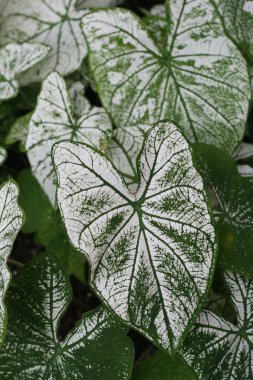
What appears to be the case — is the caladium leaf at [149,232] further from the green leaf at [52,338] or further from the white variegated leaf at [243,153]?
the white variegated leaf at [243,153]

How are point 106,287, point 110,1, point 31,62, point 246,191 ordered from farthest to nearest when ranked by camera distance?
point 110,1 → point 31,62 → point 246,191 → point 106,287

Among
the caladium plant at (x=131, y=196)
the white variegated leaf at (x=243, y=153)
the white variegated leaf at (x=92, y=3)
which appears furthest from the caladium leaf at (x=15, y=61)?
the white variegated leaf at (x=243, y=153)

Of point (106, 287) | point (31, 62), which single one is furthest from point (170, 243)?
point (31, 62)

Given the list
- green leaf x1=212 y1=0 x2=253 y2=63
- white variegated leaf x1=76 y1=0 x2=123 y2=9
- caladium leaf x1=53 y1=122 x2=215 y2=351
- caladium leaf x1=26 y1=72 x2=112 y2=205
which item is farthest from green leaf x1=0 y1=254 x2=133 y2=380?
white variegated leaf x1=76 y1=0 x2=123 y2=9

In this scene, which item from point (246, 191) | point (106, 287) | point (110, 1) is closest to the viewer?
point (106, 287)

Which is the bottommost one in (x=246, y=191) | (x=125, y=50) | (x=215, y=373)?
(x=215, y=373)

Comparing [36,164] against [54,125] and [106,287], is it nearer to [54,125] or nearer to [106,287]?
[54,125]
